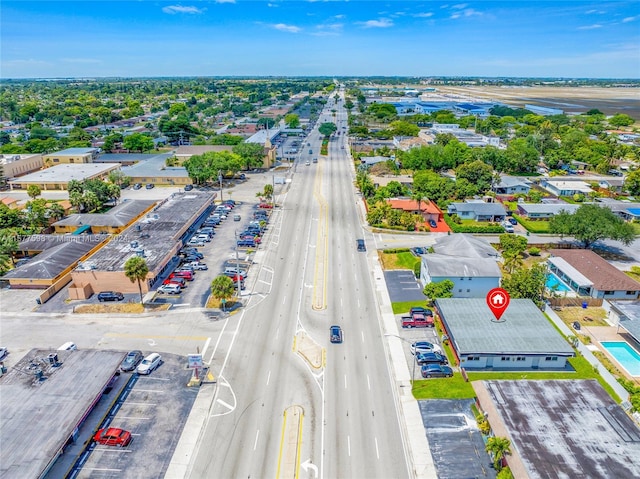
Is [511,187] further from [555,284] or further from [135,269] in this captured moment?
[135,269]

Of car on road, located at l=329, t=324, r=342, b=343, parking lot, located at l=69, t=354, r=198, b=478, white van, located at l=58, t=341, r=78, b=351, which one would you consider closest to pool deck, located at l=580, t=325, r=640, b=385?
car on road, located at l=329, t=324, r=342, b=343

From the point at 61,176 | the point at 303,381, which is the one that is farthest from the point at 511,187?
the point at 61,176

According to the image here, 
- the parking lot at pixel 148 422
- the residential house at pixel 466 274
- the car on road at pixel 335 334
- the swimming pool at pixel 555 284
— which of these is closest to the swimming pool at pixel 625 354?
the swimming pool at pixel 555 284

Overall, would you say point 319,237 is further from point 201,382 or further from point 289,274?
point 201,382

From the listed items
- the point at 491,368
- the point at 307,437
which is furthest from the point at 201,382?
the point at 491,368

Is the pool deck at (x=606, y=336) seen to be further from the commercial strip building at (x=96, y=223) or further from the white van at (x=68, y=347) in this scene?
the commercial strip building at (x=96, y=223)

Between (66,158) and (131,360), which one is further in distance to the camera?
(66,158)

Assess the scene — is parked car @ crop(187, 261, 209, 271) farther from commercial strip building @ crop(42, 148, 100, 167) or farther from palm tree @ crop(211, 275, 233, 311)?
commercial strip building @ crop(42, 148, 100, 167)
